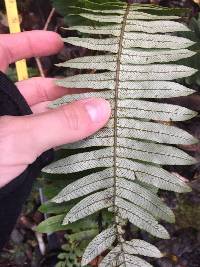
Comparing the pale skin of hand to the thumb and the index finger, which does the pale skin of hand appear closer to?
the thumb

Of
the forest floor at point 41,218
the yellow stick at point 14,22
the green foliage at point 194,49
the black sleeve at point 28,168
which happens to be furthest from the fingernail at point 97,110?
the yellow stick at point 14,22

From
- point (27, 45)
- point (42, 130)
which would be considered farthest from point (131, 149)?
point (27, 45)

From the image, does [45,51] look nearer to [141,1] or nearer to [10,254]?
[141,1]

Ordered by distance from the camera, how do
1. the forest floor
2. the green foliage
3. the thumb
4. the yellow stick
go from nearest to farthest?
the thumb → the green foliage → the yellow stick → the forest floor

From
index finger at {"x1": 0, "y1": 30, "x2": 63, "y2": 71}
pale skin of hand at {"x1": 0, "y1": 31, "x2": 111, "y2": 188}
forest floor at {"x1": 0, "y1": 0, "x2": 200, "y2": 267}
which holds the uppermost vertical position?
index finger at {"x1": 0, "y1": 30, "x2": 63, "y2": 71}

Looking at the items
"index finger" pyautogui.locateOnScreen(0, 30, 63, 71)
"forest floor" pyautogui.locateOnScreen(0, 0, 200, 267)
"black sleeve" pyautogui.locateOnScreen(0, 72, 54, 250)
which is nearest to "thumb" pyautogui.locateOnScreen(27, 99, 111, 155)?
"black sleeve" pyautogui.locateOnScreen(0, 72, 54, 250)

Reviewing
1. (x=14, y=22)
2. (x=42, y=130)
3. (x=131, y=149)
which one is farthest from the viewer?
(x=14, y=22)

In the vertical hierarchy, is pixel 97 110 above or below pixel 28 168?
above

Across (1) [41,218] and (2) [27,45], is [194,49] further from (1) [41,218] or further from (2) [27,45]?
(1) [41,218]
